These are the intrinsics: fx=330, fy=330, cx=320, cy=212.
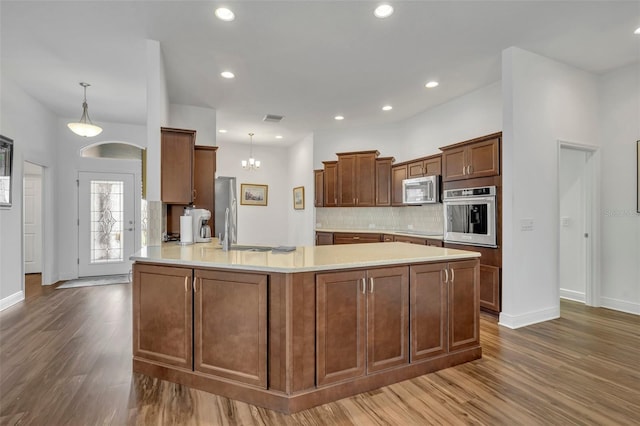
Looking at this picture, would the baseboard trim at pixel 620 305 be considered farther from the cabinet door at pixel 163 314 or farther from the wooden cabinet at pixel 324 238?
the cabinet door at pixel 163 314

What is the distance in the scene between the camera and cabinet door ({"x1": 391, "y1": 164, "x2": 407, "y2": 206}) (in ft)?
19.0

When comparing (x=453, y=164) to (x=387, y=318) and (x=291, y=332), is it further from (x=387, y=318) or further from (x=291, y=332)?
(x=291, y=332)

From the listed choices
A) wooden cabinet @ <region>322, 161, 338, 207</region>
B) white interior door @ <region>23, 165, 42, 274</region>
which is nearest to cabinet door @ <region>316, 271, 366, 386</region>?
wooden cabinet @ <region>322, 161, 338, 207</region>

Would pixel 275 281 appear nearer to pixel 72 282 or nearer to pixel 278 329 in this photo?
pixel 278 329

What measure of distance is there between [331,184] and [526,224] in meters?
3.63

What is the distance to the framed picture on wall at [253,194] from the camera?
312 inches

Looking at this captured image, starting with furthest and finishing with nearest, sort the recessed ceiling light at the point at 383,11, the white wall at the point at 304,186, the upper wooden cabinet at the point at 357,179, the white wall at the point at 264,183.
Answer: the white wall at the point at 264,183
the white wall at the point at 304,186
the upper wooden cabinet at the point at 357,179
the recessed ceiling light at the point at 383,11

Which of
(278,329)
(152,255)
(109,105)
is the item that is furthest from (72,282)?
(278,329)

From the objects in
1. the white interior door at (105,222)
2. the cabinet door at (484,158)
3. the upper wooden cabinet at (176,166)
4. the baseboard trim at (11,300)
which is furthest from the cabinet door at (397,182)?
the baseboard trim at (11,300)

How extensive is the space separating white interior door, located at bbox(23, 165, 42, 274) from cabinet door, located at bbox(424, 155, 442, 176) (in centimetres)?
771

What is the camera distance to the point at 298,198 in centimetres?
761

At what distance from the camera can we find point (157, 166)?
3318 millimetres

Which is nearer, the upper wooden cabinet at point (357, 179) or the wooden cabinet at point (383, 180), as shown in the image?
the wooden cabinet at point (383, 180)

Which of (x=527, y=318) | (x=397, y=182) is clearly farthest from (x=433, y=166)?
(x=527, y=318)
